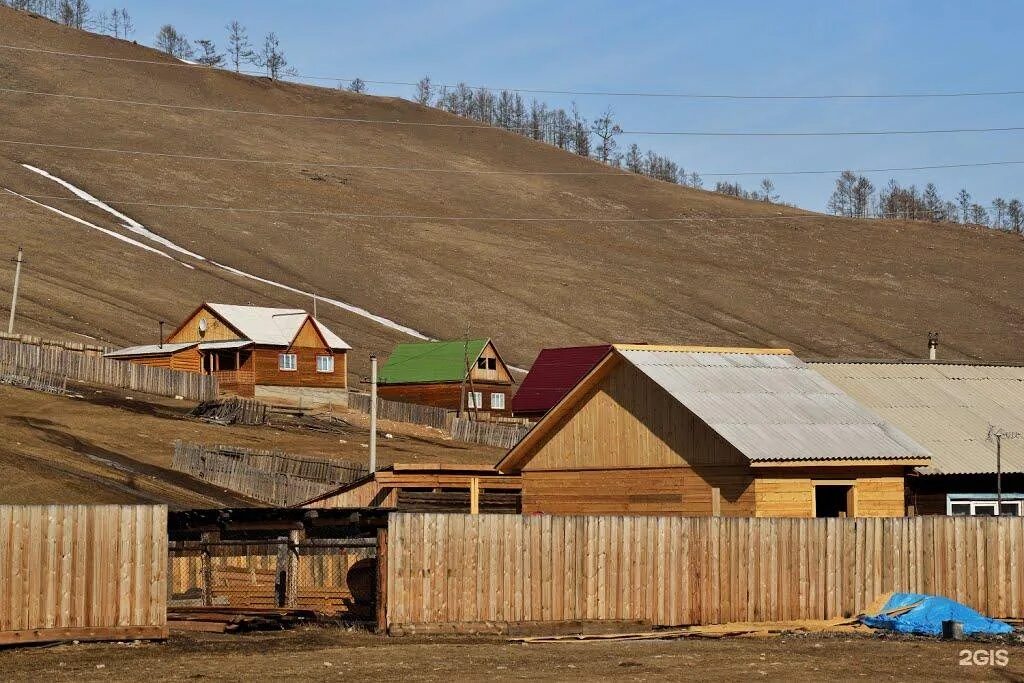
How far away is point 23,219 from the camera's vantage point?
126 metres

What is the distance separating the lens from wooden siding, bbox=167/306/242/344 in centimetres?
9219

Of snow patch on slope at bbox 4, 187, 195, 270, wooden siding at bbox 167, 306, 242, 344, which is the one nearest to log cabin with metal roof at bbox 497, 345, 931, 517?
wooden siding at bbox 167, 306, 242, 344

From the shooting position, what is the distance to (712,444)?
30781mm

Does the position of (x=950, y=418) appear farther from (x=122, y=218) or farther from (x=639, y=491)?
(x=122, y=218)

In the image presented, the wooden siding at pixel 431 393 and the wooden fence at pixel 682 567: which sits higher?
the wooden siding at pixel 431 393

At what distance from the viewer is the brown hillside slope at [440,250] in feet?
394

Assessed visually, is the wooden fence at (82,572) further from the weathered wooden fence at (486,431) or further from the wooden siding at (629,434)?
the weathered wooden fence at (486,431)

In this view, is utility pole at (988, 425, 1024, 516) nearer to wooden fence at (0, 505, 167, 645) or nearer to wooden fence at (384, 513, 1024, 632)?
wooden fence at (384, 513, 1024, 632)

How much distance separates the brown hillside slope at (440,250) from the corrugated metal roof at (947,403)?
67783mm

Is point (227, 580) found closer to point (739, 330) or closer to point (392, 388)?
point (392, 388)

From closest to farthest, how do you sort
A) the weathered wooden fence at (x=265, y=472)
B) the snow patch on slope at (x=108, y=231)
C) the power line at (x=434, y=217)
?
the weathered wooden fence at (x=265, y=472) → the snow patch on slope at (x=108, y=231) → the power line at (x=434, y=217)

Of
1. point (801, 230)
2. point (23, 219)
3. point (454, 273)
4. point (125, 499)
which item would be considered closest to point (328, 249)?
point (454, 273)

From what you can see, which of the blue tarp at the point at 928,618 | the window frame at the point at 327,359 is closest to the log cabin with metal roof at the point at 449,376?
the window frame at the point at 327,359

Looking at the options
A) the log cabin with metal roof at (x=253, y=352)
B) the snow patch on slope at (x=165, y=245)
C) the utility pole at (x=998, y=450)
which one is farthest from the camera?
the snow patch on slope at (x=165, y=245)
